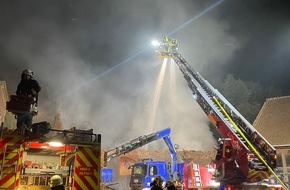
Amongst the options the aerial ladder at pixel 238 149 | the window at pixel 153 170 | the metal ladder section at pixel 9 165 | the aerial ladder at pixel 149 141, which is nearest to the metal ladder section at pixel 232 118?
the aerial ladder at pixel 238 149

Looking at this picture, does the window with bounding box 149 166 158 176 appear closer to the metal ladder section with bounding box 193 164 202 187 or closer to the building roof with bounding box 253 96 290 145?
the metal ladder section with bounding box 193 164 202 187

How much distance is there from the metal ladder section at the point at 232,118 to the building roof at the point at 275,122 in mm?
8013

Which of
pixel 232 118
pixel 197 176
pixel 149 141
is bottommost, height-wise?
pixel 197 176

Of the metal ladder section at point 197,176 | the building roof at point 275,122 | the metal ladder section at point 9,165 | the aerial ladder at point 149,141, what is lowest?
the metal ladder section at point 197,176

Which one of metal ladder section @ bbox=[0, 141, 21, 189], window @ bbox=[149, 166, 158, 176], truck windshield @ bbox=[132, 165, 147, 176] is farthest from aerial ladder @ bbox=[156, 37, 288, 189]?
metal ladder section @ bbox=[0, 141, 21, 189]

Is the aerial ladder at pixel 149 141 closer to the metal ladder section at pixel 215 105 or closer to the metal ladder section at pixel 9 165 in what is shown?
the metal ladder section at pixel 215 105

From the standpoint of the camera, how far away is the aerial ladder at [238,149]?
28.6 ft

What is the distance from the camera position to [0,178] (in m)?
Result: 4.28

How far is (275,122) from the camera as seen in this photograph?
1891 centimetres

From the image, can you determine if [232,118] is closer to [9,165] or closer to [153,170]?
[153,170]

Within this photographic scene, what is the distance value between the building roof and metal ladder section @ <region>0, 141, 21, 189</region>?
51.2 ft

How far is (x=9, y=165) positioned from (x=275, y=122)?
18012mm

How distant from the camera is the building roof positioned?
17.2 meters

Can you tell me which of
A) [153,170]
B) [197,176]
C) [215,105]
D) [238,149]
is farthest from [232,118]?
[153,170]
